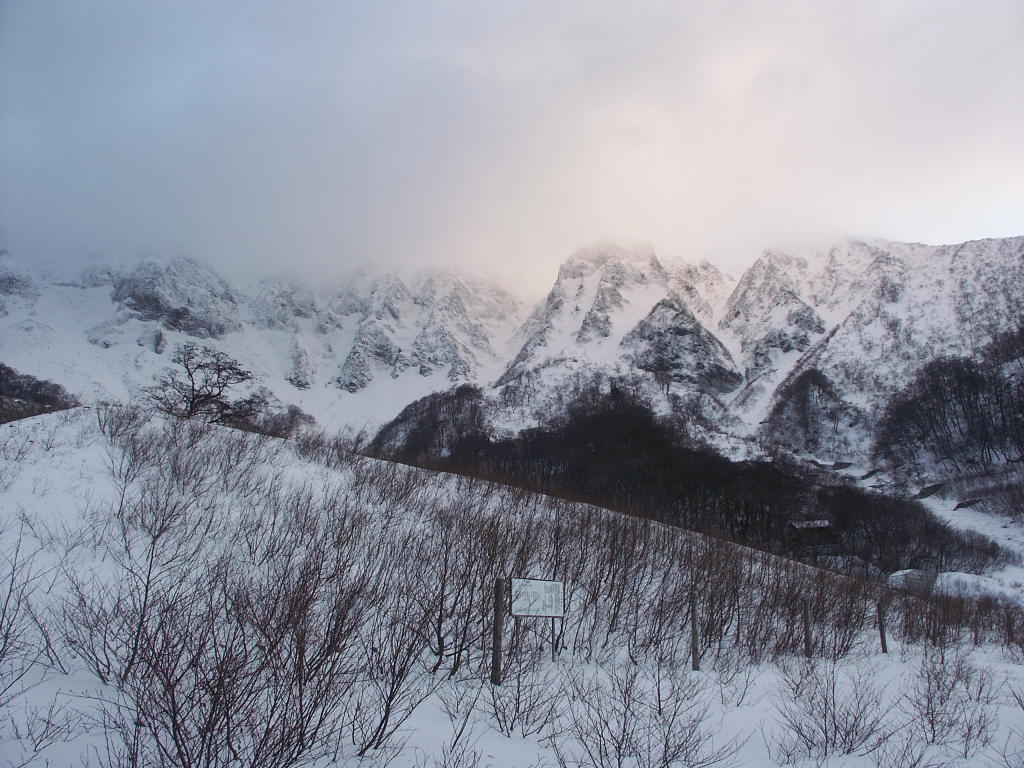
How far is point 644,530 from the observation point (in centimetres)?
1798

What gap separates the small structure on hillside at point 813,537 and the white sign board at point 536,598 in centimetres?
3904

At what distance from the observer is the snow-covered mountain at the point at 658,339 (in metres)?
98.9

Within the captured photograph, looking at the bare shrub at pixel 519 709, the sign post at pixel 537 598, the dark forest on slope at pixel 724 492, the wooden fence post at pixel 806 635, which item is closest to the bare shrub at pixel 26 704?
the bare shrub at pixel 519 709

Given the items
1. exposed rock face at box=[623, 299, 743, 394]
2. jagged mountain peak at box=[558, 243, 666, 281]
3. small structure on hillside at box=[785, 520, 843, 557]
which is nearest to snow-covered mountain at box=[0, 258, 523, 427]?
jagged mountain peak at box=[558, 243, 666, 281]

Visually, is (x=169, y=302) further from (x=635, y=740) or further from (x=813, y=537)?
(x=635, y=740)

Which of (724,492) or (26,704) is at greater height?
(26,704)

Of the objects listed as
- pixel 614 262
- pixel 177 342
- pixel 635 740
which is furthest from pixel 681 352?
pixel 177 342

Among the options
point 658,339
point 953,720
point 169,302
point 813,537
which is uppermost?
point 169,302

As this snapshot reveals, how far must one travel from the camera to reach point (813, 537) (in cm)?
4225

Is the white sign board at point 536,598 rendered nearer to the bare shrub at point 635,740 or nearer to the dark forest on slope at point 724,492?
the bare shrub at point 635,740

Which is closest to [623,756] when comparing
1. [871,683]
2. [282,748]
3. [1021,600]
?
[282,748]

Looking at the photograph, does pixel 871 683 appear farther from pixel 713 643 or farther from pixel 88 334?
pixel 88 334

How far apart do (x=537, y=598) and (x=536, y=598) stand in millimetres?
23

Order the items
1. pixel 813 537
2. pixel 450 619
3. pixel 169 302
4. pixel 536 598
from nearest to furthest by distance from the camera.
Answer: pixel 536 598
pixel 450 619
pixel 813 537
pixel 169 302
